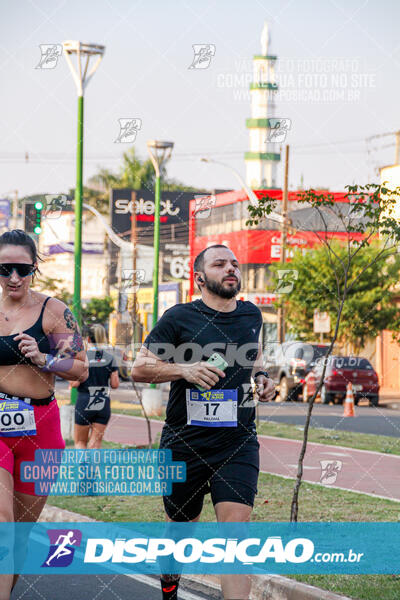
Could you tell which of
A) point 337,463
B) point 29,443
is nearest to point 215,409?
point 29,443

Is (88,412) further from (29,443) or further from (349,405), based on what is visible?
(349,405)

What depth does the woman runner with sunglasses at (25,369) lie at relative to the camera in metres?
5.19

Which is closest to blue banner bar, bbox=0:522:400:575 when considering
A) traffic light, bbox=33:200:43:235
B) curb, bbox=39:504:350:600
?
curb, bbox=39:504:350:600

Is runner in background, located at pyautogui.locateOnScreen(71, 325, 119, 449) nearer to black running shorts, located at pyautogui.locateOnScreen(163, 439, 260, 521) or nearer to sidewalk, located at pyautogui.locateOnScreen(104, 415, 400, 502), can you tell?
sidewalk, located at pyautogui.locateOnScreen(104, 415, 400, 502)

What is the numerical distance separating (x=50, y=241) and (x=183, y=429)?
9335 cm

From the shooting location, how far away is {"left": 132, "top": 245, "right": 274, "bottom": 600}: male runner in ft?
17.3

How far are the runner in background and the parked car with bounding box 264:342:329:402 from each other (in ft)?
58.5

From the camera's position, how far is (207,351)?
5395mm

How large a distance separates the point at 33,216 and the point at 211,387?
10.4 meters

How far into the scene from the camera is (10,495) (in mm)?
5117

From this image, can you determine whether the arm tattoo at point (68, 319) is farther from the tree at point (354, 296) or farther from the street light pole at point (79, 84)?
the tree at point (354, 296)

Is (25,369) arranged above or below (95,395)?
above

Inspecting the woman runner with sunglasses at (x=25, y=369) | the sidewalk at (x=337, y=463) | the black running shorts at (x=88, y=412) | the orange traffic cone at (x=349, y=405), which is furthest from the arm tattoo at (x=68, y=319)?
the orange traffic cone at (x=349, y=405)

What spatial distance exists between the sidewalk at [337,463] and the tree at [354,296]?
1996cm
